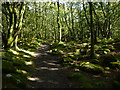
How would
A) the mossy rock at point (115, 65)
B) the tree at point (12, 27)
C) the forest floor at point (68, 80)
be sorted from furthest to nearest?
the tree at point (12, 27) → the mossy rock at point (115, 65) → the forest floor at point (68, 80)

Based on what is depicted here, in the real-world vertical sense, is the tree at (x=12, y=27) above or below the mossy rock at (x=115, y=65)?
above

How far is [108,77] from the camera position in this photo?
11.1m

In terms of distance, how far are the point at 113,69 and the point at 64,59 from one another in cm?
606

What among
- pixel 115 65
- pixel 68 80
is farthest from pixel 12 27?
pixel 115 65

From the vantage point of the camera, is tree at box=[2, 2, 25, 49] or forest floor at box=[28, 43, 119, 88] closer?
forest floor at box=[28, 43, 119, 88]

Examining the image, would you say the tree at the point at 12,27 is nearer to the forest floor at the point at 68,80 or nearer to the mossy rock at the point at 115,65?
the forest floor at the point at 68,80

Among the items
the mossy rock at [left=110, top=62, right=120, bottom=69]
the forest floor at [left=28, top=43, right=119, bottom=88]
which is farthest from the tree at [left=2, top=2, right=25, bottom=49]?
the mossy rock at [left=110, top=62, right=120, bottom=69]

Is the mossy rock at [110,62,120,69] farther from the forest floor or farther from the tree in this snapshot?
the tree

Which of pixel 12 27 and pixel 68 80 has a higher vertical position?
pixel 12 27

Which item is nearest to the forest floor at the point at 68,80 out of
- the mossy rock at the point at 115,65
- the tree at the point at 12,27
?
the mossy rock at the point at 115,65

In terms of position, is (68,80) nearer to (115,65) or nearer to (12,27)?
(115,65)

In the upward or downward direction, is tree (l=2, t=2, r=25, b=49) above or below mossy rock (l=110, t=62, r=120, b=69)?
above

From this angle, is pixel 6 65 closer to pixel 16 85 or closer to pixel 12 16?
pixel 16 85

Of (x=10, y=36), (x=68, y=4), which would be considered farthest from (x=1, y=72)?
(x=68, y=4)
